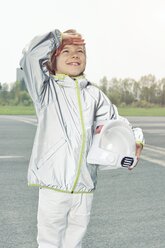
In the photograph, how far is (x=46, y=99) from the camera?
11.0 ft

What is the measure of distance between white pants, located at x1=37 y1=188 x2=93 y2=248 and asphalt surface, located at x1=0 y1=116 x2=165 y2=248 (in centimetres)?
102

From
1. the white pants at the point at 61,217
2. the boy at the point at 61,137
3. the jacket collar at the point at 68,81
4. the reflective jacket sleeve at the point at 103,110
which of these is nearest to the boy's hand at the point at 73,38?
the boy at the point at 61,137

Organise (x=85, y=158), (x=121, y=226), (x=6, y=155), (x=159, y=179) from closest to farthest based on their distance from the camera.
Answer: (x=85, y=158) → (x=121, y=226) → (x=159, y=179) → (x=6, y=155)

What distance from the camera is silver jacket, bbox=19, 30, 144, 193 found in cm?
325

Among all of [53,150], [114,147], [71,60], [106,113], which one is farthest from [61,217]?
[71,60]

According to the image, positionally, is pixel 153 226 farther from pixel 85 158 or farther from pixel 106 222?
pixel 85 158

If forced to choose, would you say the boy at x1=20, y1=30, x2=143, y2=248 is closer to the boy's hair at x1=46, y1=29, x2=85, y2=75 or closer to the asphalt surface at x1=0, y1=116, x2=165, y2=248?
the boy's hair at x1=46, y1=29, x2=85, y2=75

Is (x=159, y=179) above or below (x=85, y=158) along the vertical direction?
below

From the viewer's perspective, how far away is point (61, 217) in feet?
10.8

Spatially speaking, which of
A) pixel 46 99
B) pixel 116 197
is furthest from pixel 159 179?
pixel 46 99

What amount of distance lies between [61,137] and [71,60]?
0.52 metres

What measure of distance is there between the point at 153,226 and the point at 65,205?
1.94m

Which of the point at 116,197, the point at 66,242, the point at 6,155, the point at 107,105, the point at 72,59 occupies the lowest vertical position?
the point at 6,155

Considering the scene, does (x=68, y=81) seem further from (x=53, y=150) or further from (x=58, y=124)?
(x=53, y=150)
